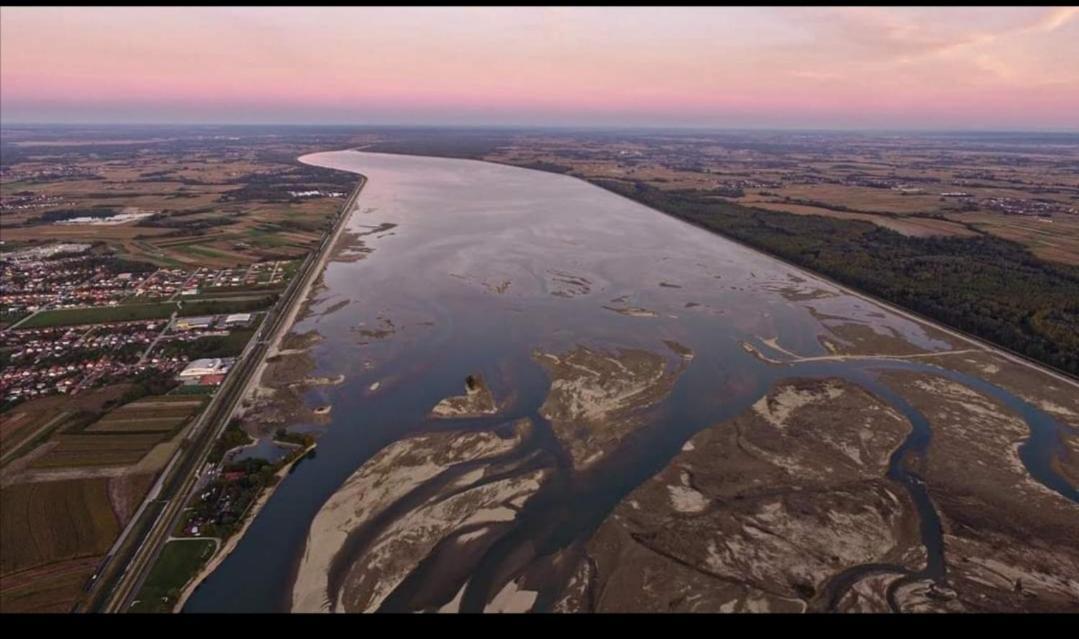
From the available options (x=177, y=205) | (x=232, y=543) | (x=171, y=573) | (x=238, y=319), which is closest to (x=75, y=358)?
(x=238, y=319)

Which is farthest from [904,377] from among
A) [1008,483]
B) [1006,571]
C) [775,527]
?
[775,527]

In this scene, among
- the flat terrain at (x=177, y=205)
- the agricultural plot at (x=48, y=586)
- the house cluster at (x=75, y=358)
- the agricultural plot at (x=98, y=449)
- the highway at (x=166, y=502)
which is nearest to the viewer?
the agricultural plot at (x=48, y=586)

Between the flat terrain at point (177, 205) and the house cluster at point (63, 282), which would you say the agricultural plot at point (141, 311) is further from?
the flat terrain at point (177, 205)

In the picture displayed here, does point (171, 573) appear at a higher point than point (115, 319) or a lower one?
lower

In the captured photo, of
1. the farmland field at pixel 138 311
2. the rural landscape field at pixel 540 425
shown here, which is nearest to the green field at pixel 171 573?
the rural landscape field at pixel 540 425

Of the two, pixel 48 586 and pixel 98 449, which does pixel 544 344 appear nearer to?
pixel 98 449

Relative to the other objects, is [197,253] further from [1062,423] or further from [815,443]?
[1062,423]
